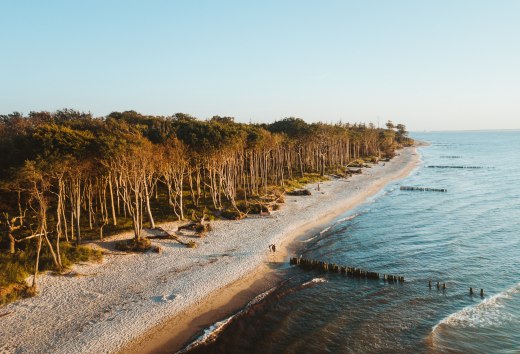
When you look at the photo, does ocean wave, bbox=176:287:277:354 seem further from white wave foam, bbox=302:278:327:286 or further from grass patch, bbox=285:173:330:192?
grass patch, bbox=285:173:330:192

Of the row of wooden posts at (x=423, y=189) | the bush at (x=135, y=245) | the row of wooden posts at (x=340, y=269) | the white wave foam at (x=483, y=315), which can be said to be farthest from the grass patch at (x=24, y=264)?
the row of wooden posts at (x=423, y=189)

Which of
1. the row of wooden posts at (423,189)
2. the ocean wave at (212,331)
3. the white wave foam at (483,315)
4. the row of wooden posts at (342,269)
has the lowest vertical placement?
the white wave foam at (483,315)

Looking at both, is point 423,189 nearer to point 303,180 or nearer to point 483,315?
point 303,180

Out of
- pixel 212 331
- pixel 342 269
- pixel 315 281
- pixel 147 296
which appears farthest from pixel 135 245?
pixel 342 269

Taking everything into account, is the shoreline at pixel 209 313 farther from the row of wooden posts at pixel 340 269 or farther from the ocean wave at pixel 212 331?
the row of wooden posts at pixel 340 269

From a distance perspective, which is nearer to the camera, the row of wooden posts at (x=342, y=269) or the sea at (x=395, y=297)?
the sea at (x=395, y=297)

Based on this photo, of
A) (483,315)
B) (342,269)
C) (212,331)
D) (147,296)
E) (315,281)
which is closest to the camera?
(212,331)
